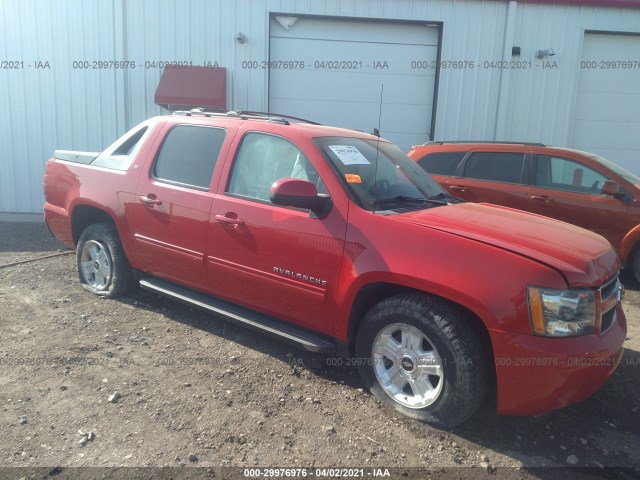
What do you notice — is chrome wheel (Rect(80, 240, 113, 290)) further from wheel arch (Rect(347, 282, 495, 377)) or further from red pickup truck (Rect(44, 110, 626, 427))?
wheel arch (Rect(347, 282, 495, 377))

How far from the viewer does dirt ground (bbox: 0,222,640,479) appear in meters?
2.80

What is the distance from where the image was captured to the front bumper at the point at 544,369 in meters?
2.69

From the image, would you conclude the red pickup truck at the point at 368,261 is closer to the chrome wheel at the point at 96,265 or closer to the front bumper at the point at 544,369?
the front bumper at the point at 544,369

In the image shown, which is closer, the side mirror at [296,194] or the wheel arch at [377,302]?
the wheel arch at [377,302]

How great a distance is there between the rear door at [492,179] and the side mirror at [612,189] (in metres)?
0.91

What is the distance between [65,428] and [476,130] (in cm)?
905

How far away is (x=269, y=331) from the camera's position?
3.65 meters

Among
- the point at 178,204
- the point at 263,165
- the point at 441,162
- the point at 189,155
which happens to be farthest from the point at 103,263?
the point at 441,162

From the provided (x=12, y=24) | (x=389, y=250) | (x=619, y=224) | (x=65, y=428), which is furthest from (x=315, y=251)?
(x=12, y=24)

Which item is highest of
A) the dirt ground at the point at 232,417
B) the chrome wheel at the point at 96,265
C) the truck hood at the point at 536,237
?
the truck hood at the point at 536,237

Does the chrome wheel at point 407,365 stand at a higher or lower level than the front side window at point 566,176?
lower

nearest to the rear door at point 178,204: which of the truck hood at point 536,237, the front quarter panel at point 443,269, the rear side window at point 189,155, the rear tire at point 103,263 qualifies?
the rear side window at point 189,155

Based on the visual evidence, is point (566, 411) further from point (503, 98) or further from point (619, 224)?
point (503, 98)

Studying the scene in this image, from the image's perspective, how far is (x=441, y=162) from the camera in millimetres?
7289
